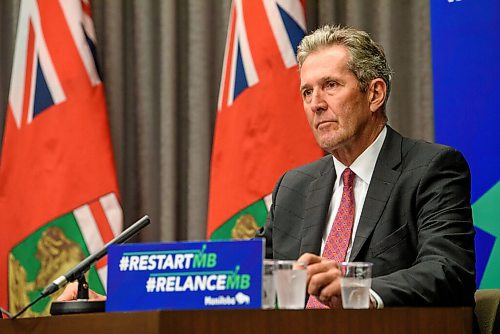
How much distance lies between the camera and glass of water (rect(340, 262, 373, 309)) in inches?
65.9

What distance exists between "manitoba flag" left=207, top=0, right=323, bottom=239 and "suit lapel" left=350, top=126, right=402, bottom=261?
3.17ft

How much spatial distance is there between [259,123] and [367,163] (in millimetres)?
1024

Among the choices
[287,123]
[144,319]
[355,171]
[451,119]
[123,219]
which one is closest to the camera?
[144,319]

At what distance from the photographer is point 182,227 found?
401 centimetres

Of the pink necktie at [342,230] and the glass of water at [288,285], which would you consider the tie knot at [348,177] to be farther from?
the glass of water at [288,285]

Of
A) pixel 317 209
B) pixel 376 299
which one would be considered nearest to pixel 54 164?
pixel 317 209

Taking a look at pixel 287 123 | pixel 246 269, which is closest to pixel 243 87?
pixel 287 123

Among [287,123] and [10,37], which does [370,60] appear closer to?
[287,123]

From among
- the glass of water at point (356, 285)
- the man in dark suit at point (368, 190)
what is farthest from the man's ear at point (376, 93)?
the glass of water at point (356, 285)

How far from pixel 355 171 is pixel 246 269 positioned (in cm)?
109

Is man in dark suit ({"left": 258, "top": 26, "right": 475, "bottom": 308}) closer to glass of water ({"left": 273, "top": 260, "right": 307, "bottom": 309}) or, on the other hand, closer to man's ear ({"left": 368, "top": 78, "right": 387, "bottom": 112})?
man's ear ({"left": 368, "top": 78, "right": 387, "bottom": 112})

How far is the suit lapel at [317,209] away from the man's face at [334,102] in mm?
115

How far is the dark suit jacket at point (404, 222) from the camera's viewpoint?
1991mm

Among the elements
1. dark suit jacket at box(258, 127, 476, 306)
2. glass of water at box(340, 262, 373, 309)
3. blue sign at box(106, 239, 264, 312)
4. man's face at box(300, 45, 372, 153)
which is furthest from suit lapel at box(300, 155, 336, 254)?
blue sign at box(106, 239, 264, 312)
